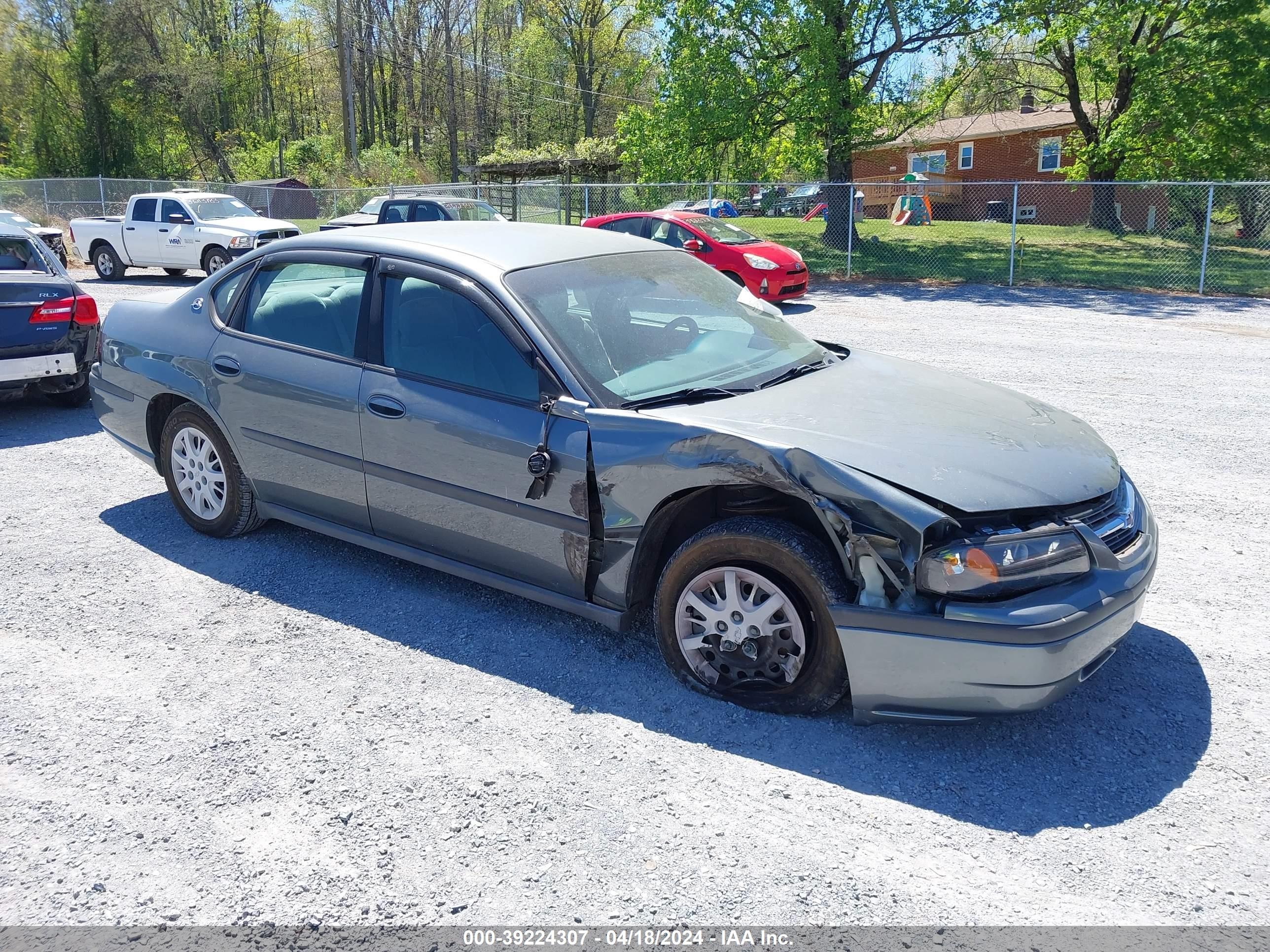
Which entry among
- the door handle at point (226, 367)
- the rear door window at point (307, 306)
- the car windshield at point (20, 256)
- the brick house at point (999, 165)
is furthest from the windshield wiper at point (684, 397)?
the brick house at point (999, 165)

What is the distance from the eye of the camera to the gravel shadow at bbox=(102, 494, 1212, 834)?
3.19 metres

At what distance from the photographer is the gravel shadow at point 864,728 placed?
126 inches

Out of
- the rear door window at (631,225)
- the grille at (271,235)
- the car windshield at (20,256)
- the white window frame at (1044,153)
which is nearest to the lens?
the car windshield at (20,256)

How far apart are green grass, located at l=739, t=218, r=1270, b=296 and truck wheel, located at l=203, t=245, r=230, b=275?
11.9 metres

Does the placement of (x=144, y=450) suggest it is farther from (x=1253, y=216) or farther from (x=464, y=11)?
(x=464, y=11)

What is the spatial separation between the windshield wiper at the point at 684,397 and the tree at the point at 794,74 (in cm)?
1914

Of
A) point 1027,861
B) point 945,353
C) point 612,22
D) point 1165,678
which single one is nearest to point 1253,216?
point 945,353

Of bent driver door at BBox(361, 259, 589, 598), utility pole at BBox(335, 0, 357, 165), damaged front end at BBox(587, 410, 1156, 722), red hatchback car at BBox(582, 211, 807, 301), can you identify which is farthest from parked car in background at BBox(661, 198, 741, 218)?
utility pole at BBox(335, 0, 357, 165)

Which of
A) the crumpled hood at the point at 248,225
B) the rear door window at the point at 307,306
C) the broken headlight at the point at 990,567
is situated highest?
the crumpled hood at the point at 248,225

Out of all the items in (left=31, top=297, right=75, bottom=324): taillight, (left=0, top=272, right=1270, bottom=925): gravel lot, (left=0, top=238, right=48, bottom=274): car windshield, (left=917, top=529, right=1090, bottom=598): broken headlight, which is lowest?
(left=0, top=272, right=1270, bottom=925): gravel lot

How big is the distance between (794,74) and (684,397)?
2144 cm

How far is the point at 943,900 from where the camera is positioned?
2686mm

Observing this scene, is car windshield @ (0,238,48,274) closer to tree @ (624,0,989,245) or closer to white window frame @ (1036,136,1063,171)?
tree @ (624,0,989,245)

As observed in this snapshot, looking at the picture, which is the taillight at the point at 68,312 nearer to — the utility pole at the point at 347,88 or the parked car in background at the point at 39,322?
the parked car in background at the point at 39,322
